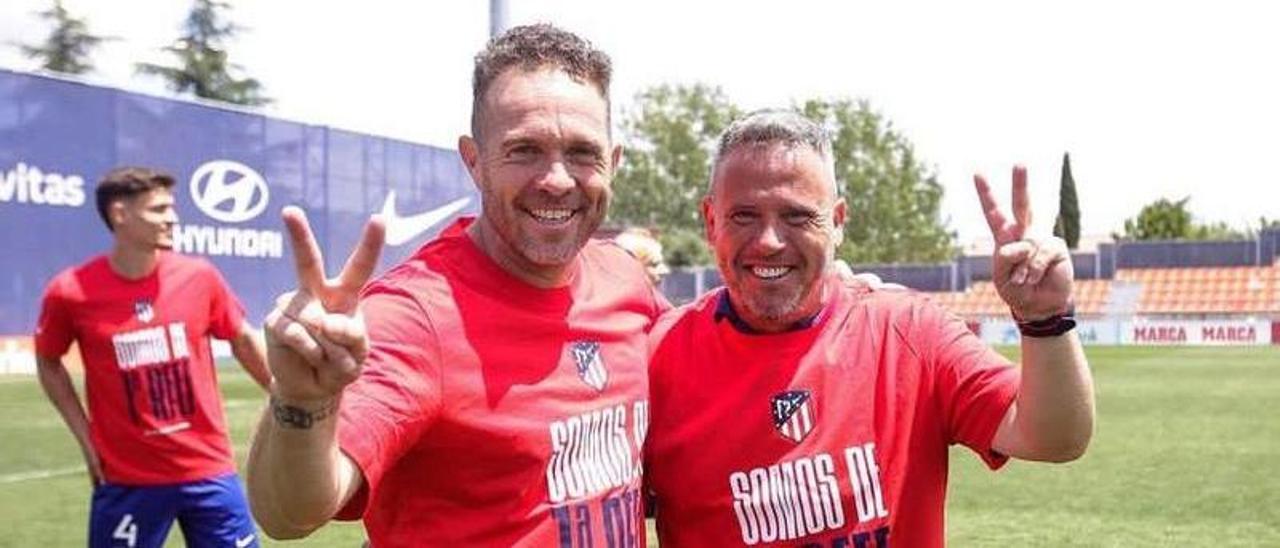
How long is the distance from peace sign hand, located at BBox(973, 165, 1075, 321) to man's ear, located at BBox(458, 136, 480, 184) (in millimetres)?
1032

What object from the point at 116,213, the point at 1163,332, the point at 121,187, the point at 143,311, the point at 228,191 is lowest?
the point at 1163,332

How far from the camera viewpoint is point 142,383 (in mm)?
6574

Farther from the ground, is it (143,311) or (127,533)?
(143,311)

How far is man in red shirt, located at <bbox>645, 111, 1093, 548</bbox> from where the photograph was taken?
3168 mm

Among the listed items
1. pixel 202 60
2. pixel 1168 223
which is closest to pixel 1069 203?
pixel 1168 223

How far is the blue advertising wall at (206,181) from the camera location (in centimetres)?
2339

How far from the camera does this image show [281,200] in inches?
1148

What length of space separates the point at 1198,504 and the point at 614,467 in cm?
891

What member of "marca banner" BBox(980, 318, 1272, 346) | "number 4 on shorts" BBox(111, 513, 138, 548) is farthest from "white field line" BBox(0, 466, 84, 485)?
"marca banner" BBox(980, 318, 1272, 346)

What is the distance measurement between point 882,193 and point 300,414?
240ft

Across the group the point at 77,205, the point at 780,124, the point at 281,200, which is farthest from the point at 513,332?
the point at 281,200

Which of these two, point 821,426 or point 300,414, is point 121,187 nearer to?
point 821,426

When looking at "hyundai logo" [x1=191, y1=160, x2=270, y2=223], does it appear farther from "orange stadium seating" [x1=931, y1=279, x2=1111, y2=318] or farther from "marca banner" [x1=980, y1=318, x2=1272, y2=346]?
"orange stadium seating" [x1=931, y1=279, x2=1111, y2=318]

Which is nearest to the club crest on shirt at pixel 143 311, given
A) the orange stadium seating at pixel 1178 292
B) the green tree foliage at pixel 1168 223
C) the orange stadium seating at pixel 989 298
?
the orange stadium seating at pixel 1178 292
